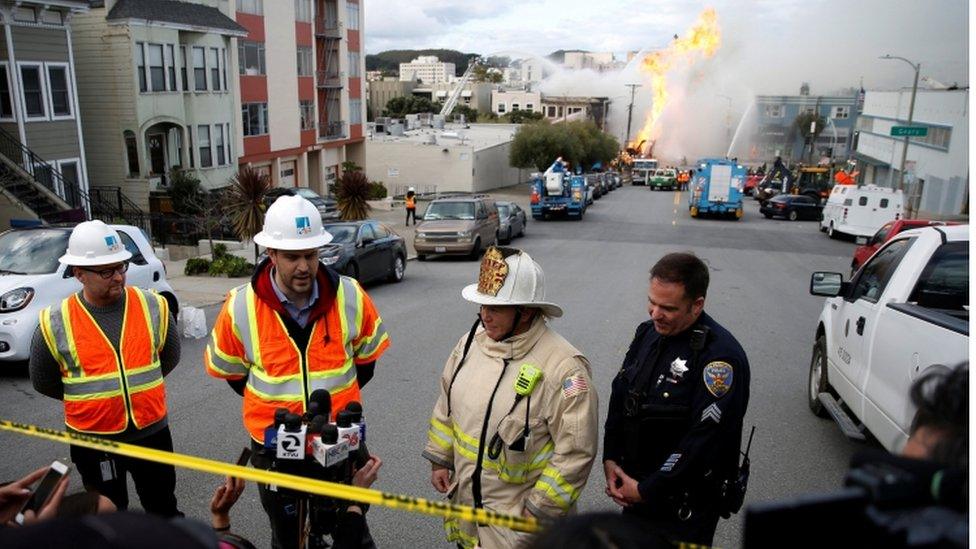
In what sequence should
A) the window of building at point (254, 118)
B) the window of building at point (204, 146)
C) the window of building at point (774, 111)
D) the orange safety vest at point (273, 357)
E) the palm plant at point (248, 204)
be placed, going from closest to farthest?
the orange safety vest at point (273, 357), the palm plant at point (248, 204), the window of building at point (204, 146), the window of building at point (254, 118), the window of building at point (774, 111)

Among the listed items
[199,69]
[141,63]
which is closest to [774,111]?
[199,69]

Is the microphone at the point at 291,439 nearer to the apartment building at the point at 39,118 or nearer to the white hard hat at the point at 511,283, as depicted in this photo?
the white hard hat at the point at 511,283

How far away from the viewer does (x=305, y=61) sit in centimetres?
3825

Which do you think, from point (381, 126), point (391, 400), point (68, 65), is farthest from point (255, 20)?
point (391, 400)

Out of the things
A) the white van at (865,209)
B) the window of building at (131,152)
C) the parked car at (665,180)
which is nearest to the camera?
the window of building at (131,152)

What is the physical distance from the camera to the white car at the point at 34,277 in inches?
299

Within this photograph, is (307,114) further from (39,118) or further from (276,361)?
(276,361)

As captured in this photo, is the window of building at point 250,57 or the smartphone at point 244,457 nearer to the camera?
the smartphone at point 244,457

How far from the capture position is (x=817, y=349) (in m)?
6.90

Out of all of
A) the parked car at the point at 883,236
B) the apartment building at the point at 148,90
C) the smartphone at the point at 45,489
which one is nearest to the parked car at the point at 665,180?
the apartment building at the point at 148,90

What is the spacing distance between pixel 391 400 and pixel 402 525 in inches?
102

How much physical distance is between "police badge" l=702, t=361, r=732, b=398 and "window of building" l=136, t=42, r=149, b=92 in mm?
26927

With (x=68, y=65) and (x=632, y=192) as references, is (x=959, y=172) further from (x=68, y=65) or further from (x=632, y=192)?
(x=68, y=65)

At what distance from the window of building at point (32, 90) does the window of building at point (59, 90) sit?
13.0 inches
